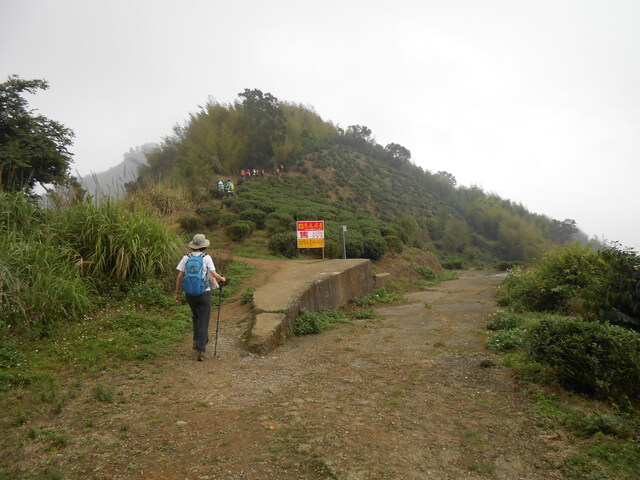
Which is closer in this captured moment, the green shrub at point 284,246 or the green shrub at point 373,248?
the green shrub at point 284,246

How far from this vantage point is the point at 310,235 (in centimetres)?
1248

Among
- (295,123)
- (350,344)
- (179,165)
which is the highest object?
(295,123)

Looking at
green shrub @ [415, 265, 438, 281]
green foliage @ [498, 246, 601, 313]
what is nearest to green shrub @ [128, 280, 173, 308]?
green foliage @ [498, 246, 601, 313]

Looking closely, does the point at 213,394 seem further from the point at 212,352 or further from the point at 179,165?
the point at 179,165

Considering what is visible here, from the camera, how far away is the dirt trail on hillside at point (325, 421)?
243cm

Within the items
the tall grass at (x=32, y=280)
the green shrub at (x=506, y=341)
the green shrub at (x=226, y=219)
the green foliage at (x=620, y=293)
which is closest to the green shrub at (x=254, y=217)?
the green shrub at (x=226, y=219)

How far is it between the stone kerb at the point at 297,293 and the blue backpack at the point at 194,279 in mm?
1085

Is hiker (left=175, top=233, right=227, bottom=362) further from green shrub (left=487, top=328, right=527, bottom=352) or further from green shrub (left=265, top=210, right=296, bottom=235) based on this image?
green shrub (left=265, top=210, right=296, bottom=235)

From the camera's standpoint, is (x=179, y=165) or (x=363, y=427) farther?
(x=179, y=165)

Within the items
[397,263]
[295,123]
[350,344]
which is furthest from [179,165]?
[350,344]

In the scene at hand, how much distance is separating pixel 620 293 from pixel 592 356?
933 millimetres

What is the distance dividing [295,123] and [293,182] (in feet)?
44.3

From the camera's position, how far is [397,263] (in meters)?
16.7

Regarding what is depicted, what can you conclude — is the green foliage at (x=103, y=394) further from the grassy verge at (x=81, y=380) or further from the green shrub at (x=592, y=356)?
the green shrub at (x=592, y=356)
